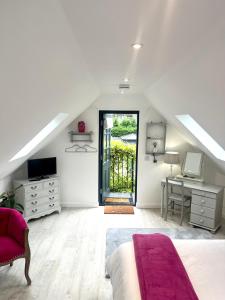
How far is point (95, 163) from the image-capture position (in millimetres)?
5375

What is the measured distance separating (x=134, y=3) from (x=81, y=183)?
469 cm

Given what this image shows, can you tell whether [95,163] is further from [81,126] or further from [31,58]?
[31,58]

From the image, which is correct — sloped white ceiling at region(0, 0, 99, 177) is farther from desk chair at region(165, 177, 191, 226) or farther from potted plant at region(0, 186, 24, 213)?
desk chair at region(165, 177, 191, 226)

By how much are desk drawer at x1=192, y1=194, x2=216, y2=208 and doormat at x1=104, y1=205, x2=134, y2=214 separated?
4.66ft

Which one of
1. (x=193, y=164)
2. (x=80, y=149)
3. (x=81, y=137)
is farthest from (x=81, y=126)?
(x=193, y=164)

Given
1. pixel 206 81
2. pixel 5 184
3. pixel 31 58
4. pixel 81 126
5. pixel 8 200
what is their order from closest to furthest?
pixel 31 58 → pixel 206 81 → pixel 8 200 → pixel 5 184 → pixel 81 126

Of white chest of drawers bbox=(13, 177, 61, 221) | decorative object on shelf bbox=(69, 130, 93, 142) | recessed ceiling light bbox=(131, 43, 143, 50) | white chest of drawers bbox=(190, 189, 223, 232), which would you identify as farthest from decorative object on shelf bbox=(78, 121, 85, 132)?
recessed ceiling light bbox=(131, 43, 143, 50)

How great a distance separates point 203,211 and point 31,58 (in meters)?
4.07

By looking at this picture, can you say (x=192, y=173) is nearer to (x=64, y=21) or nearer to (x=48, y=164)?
(x=48, y=164)

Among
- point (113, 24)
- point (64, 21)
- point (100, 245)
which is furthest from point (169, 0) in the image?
point (100, 245)

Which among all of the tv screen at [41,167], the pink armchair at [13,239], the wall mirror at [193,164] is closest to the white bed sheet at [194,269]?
the pink armchair at [13,239]

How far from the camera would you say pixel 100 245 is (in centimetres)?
390

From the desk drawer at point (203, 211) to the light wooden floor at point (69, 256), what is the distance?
376 millimetres

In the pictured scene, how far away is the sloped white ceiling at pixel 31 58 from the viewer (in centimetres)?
97
